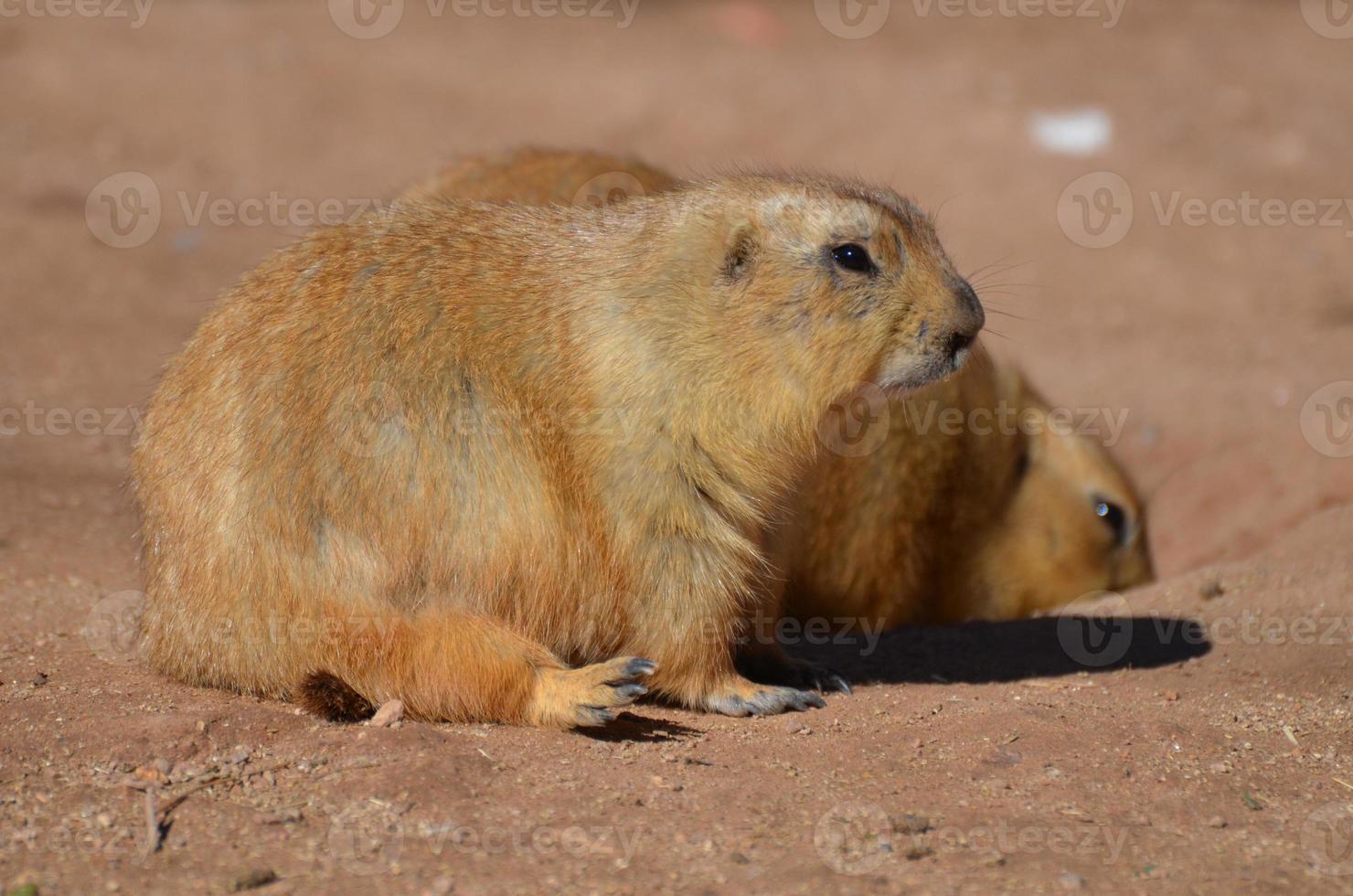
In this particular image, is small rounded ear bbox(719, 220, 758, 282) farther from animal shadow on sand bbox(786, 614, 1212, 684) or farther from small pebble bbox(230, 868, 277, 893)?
small pebble bbox(230, 868, 277, 893)

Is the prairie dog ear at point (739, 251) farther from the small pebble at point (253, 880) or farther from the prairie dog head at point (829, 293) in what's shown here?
the small pebble at point (253, 880)

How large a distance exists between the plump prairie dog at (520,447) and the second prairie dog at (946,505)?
1671 mm

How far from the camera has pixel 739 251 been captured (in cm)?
507

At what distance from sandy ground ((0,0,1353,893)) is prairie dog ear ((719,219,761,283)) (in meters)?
1.66

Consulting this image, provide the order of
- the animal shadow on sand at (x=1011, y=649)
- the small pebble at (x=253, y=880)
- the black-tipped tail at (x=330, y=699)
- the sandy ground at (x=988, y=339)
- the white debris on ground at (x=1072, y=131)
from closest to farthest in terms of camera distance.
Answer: the small pebble at (x=253, y=880)
the sandy ground at (x=988, y=339)
the black-tipped tail at (x=330, y=699)
the animal shadow on sand at (x=1011, y=649)
the white debris on ground at (x=1072, y=131)

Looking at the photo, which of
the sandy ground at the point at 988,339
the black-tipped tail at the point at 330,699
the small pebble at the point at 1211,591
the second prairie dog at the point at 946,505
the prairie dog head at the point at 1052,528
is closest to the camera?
the sandy ground at the point at 988,339

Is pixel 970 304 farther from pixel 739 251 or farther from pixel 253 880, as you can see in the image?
pixel 253 880

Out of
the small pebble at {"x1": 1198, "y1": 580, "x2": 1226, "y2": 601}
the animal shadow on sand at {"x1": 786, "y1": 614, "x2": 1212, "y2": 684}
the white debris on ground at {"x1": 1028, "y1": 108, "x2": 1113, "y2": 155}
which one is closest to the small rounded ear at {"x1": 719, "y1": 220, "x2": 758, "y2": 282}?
the animal shadow on sand at {"x1": 786, "y1": 614, "x2": 1212, "y2": 684}

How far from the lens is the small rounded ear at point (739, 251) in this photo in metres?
5.05

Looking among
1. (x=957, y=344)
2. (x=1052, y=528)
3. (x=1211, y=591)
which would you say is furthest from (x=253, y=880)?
(x=1052, y=528)

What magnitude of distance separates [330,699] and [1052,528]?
15.1ft

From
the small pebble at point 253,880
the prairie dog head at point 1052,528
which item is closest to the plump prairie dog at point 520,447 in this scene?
the small pebble at point 253,880

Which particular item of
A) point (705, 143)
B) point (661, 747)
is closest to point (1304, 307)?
point (705, 143)

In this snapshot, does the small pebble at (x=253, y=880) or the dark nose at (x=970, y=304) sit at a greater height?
the dark nose at (x=970, y=304)
